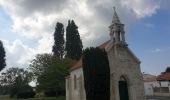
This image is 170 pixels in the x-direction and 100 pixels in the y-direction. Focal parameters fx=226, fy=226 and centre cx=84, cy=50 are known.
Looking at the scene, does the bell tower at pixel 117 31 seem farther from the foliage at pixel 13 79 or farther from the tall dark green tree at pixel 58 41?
the foliage at pixel 13 79

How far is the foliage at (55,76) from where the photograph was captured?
45062mm

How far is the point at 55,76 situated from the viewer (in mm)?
45219

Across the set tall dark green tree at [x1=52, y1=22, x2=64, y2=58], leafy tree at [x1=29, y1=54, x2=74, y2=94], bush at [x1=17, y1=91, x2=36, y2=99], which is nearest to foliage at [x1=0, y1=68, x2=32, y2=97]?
bush at [x1=17, y1=91, x2=36, y2=99]

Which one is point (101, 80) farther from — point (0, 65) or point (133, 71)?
point (0, 65)

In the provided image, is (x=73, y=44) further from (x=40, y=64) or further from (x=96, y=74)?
(x=96, y=74)

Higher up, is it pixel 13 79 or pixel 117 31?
pixel 117 31

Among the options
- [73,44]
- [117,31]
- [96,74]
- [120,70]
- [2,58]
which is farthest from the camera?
[2,58]

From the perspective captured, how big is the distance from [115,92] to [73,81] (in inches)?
331

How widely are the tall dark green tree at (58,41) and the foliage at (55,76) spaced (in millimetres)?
11023

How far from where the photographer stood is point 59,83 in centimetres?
4525

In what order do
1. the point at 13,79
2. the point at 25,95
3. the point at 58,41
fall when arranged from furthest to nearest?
the point at 13,79 → the point at 58,41 → the point at 25,95

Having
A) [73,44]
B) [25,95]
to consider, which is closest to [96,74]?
[73,44]

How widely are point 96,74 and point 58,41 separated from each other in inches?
1351

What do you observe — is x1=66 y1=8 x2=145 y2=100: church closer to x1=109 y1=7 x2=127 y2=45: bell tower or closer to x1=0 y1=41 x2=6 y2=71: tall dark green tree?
x1=109 y1=7 x2=127 y2=45: bell tower
